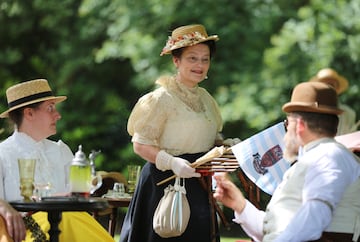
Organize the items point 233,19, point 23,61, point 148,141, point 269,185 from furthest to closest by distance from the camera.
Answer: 1. point 23,61
2. point 233,19
3. point 148,141
4. point 269,185

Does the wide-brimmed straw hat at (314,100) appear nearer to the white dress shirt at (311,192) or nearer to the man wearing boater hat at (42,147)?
the white dress shirt at (311,192)

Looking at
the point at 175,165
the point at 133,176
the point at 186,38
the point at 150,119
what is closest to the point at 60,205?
the point at 175,165

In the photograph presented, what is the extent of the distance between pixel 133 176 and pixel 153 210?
0.69m

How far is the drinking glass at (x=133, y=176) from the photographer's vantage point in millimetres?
6273

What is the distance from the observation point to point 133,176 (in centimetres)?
631

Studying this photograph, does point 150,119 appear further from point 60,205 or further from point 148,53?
point 148,53

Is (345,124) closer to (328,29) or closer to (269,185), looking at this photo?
(269,185)

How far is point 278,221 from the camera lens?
13.1 ft

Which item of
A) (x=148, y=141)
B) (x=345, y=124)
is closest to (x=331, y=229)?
(x=148, y=141)

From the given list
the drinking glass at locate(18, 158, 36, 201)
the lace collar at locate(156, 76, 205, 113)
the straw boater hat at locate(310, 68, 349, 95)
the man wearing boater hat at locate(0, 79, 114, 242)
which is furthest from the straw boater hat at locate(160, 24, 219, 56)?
the straw boater hat at locate(310, 68, 349, 95)

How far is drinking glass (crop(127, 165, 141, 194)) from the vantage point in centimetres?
627

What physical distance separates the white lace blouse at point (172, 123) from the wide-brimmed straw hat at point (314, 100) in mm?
1570

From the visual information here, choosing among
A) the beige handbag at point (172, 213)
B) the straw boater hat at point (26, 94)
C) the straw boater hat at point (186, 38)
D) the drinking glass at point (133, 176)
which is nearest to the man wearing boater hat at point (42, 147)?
the straw boater hat at point (26, 94)

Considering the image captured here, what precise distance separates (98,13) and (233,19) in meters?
1.82
